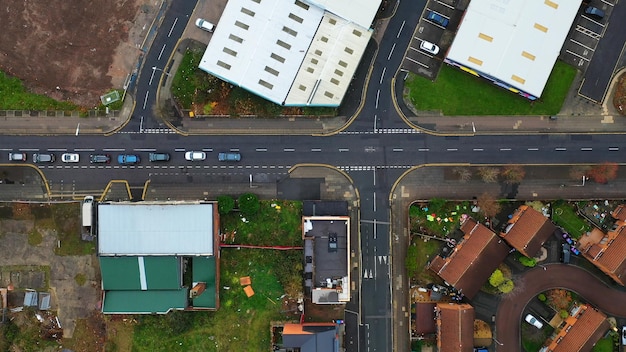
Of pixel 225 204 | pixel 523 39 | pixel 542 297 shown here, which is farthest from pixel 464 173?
pixel 225 204

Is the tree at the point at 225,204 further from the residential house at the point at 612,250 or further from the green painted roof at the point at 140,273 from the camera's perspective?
the residential house at the point at 612,250

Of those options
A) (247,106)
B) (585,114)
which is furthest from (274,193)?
(585,114)

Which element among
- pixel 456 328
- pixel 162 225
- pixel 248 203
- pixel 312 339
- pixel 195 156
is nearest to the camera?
pixel 456 328

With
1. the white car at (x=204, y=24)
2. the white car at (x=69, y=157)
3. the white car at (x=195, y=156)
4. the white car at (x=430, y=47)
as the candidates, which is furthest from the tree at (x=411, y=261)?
the white car at (x=69, y=157)

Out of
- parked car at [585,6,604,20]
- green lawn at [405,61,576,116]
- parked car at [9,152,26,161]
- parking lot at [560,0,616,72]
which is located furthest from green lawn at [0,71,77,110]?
parked car at [585,6,604,20]

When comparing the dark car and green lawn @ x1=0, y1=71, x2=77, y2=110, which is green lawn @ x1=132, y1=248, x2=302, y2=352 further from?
green lawn @ x1=0, y1=71, x2=77, y2=110

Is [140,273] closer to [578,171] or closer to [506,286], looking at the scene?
[506,286]
